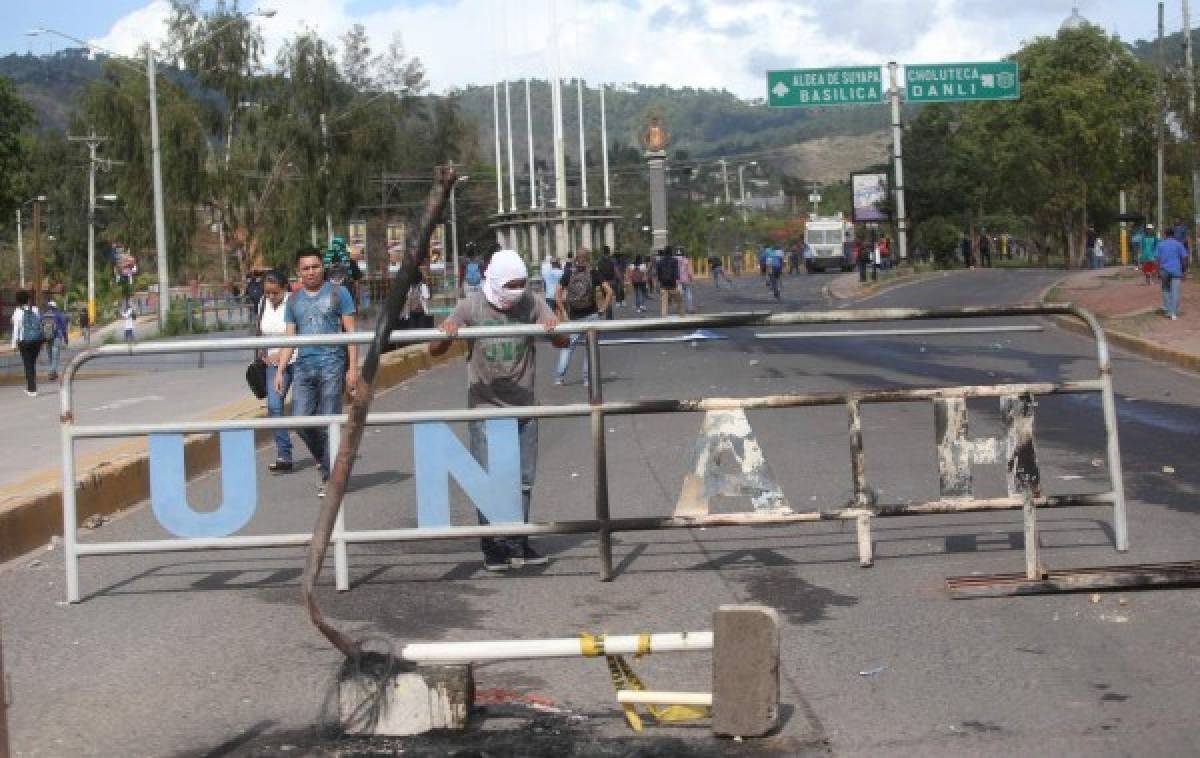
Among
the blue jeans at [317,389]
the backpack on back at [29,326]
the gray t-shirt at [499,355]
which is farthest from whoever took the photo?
the backpack on back at [29,326]

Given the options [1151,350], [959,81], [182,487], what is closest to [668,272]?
[1151,350]

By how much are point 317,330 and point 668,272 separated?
21.8 meters

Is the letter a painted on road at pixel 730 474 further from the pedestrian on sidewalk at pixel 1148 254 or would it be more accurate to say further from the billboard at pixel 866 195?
the billboard at pixel 866 195

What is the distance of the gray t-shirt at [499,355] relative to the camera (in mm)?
8781

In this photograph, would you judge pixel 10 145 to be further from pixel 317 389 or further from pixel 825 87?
pixel 317 389

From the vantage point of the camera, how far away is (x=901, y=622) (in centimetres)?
732

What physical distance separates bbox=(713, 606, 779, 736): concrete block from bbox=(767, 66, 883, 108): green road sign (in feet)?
141

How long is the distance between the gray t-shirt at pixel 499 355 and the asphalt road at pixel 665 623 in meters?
1.00

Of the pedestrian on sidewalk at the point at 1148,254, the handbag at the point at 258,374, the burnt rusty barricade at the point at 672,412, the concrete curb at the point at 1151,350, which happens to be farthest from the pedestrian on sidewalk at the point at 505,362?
the pedestrian on sidewalk at the point at 1148,254

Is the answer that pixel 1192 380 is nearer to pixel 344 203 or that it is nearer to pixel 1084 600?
pixel 1084 600

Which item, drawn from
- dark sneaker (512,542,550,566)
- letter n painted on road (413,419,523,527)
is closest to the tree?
dark sneaker (512,542,550,566)

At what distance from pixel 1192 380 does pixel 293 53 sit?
4873cm

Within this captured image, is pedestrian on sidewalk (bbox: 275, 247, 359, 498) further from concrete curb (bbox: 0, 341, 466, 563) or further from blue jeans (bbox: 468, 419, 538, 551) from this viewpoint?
blue jeans (bbox: 468, 419, 538, 551)

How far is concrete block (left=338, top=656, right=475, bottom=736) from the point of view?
5.77 meters
